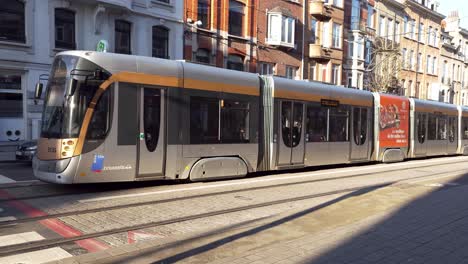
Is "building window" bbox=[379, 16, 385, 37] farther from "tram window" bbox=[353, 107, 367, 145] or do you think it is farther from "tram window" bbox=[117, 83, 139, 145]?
"tram window" bbox=[117, 83, 139, 145]

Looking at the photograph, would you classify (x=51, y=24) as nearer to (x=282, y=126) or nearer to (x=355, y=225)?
(x=282, y=126)

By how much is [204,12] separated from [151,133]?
1841 centimetres

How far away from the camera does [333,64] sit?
37.0m

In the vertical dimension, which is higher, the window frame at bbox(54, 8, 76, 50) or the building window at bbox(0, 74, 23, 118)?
the window frame at bbox(54, 8, 76, 50)

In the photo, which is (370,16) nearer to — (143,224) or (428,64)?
(428,64)

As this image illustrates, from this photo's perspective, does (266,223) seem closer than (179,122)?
Yes

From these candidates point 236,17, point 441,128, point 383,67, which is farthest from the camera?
point 383,67

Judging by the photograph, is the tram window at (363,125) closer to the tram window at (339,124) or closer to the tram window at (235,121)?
the tram window at (339,124)

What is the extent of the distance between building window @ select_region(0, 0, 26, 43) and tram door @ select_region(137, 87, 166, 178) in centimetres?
1304

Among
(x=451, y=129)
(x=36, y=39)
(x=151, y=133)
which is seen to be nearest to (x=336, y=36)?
(x=451, y=129)

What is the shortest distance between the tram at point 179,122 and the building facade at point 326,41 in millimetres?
18998

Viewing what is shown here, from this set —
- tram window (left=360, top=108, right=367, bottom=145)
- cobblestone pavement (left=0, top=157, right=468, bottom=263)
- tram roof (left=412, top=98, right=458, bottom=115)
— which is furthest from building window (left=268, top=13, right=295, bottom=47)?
cobblestone pavement (left=0, top=157, right=468, bottom=263)

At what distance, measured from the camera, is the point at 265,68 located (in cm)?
3119

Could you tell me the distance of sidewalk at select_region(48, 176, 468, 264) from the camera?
5246mm
